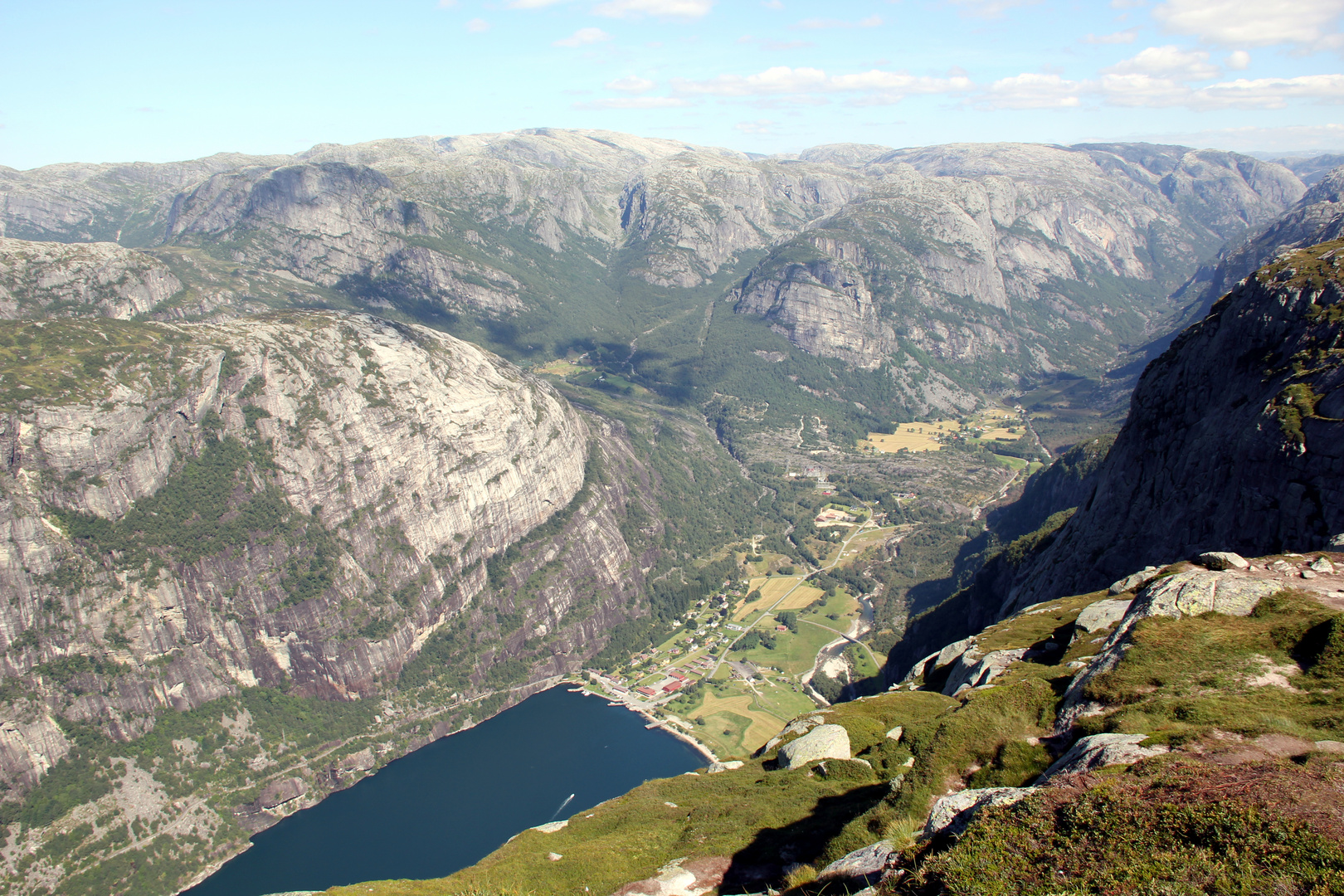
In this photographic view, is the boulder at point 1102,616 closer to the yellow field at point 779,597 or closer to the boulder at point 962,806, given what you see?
the boulder at point 962,806

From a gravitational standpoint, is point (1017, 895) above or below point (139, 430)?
above

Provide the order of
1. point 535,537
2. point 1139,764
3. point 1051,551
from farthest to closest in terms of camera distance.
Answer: point 535,537 < point 1051,551 < point 1139,764

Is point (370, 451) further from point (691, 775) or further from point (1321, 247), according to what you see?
point (1321, 247)

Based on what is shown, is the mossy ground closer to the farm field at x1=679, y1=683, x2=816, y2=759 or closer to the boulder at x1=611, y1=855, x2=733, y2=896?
the boulder at x1=611, y1=855, x2=733, y2=896

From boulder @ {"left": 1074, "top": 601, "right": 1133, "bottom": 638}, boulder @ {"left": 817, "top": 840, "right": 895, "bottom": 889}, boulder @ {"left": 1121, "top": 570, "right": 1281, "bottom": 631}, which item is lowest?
boulder @ {"left": 1074, "top": 601, "right": 1133, "bottom": 638}

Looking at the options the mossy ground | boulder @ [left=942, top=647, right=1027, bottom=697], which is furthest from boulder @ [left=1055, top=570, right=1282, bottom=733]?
boulder @ [left=942, top=647, right=1027, bottom=697]

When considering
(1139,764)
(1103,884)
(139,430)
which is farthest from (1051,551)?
(139,430)
